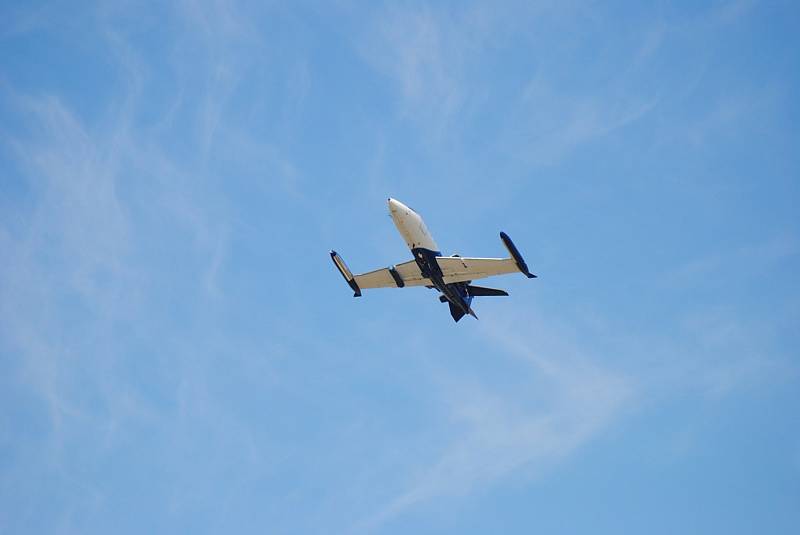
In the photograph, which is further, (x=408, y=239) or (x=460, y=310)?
(x=460, y=310)

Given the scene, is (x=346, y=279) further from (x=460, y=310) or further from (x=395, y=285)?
(x=460, y=310)

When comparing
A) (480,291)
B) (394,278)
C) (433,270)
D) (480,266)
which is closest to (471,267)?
(480,266)

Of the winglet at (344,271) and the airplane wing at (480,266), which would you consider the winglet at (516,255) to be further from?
the winglet at (344,271)

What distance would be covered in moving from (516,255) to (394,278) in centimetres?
1241

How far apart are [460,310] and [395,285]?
5.70m

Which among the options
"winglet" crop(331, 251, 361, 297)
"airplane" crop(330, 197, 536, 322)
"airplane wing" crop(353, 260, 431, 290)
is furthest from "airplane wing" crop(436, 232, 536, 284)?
"winglet" crop(331, 251, 361, 297)

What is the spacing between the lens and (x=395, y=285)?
86.5 m

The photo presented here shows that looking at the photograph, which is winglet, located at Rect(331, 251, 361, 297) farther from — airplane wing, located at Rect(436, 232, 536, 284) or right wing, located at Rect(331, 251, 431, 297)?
airplane wing, located at Rect(436, 232, 536, 284)

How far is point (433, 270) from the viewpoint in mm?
82062

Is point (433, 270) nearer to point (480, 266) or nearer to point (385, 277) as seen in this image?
point (480, 266)

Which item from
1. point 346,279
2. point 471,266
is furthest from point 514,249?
point 346,279

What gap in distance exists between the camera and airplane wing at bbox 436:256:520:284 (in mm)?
79438

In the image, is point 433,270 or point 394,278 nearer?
point 433,270

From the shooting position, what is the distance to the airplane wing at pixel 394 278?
84.3 meters
